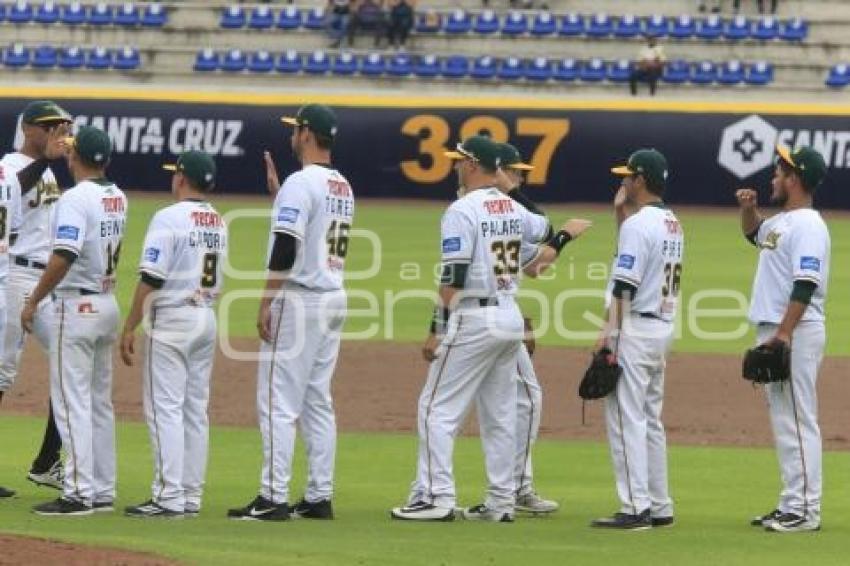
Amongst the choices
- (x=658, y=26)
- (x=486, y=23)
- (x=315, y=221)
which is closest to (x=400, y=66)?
(x=486, y=23)

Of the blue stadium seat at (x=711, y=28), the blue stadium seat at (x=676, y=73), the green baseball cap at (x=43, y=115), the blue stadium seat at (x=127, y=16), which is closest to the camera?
the green baseball cap at (x=43, y=115)

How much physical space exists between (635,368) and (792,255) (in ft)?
3.38

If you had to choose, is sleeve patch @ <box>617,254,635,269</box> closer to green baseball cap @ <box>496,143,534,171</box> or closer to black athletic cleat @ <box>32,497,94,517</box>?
green baseball cap @ <box>496,143,534,171</box>

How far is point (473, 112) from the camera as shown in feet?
99.3

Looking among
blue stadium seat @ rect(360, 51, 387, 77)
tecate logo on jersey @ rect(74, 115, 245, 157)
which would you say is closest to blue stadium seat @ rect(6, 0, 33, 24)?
blue stadium seat @ rect(360, 51, 387, 77)

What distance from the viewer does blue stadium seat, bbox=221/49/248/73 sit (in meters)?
37.3

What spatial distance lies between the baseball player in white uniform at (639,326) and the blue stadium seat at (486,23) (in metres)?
27.4

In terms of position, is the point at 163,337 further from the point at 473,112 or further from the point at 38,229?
the point at 473,112

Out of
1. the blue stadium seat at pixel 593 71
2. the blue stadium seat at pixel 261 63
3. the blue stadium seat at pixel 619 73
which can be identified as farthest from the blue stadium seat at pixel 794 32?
the blue stadium seat at pixel 261 63

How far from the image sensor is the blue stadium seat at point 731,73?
118ft

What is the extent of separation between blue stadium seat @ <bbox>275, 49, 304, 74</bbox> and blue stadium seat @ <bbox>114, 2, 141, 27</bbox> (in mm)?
3435

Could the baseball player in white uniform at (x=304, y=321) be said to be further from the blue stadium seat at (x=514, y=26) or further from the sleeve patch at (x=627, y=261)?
the blue stadium seat at (x=514, y=26)

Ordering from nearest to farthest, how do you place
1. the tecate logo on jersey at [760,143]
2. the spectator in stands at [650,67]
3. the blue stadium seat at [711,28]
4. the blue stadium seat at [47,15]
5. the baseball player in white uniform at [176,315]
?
1. the baseball player in white uniform at [176,315]
2. the tecate logo on jersey at [760,143]
3. the spectator in stands at [650,67]
4. the blue stadium seat at [711,28]
5. the blue stadium seat at [47,15]

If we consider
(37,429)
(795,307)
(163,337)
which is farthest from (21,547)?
(37,429)
